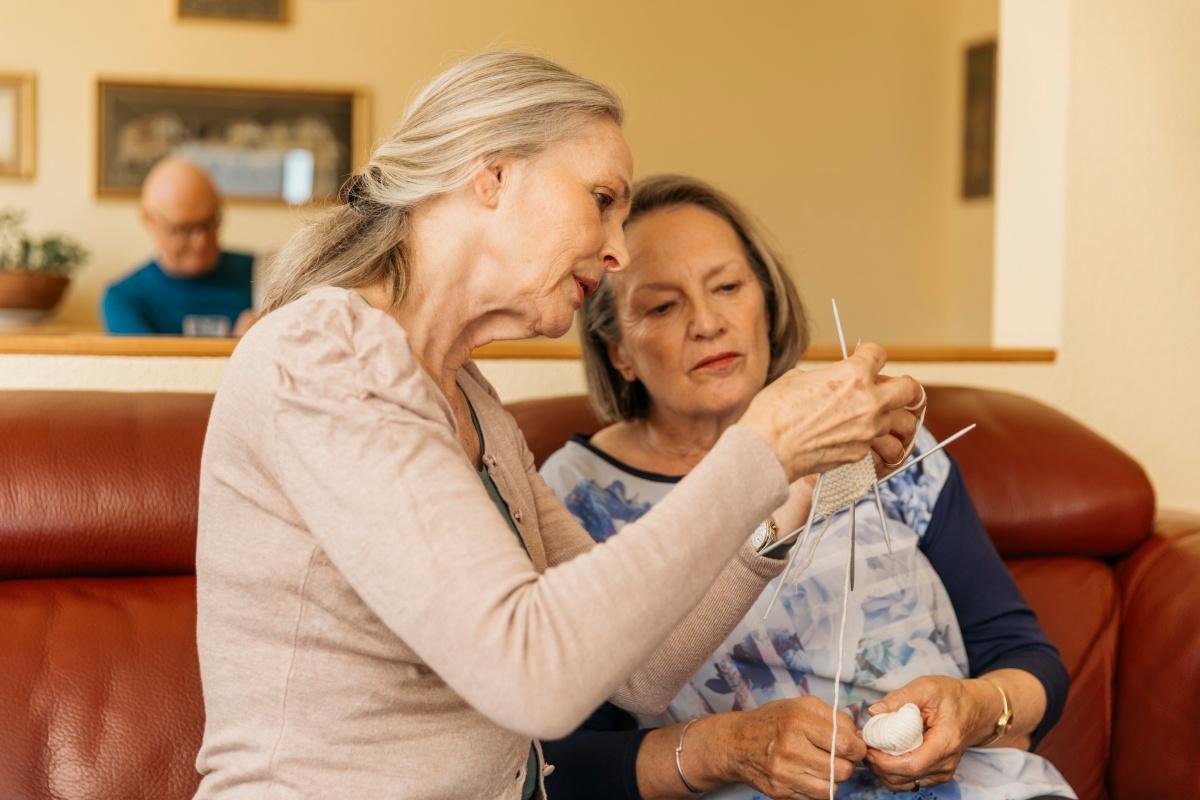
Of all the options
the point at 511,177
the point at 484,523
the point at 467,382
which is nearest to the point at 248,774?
the point at 484,523

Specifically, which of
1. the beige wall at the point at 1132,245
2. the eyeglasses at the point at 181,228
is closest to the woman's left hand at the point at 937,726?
the beige wall at the point at 1132,245

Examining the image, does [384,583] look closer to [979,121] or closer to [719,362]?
[719,362]

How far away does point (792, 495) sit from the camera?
4.84 ft

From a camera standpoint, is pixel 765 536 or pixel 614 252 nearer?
pixel 614 252

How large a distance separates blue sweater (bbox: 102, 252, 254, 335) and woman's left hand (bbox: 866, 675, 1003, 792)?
3.12 metres

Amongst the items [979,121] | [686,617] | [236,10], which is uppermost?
[236,10]

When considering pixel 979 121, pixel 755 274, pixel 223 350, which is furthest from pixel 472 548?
pixel 979 121

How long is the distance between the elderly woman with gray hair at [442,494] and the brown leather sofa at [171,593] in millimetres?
479

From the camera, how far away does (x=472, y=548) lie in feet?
3.19

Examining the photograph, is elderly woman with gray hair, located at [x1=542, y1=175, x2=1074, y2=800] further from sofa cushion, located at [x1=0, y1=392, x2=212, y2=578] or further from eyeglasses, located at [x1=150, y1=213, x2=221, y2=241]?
eyeglasses, located at [x1=150, y1=213, x2=221, y2=241]

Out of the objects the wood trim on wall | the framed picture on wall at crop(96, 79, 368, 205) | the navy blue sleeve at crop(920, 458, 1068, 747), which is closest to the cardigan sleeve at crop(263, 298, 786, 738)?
the navy blue sleeve at crop(920, 458, 1068, 747)

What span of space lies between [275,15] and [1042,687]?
3929 millimetres

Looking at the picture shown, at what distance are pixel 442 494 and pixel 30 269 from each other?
3.79 m

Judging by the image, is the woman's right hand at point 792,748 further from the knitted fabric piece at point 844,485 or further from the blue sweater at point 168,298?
the blue sweater at point 168,298
